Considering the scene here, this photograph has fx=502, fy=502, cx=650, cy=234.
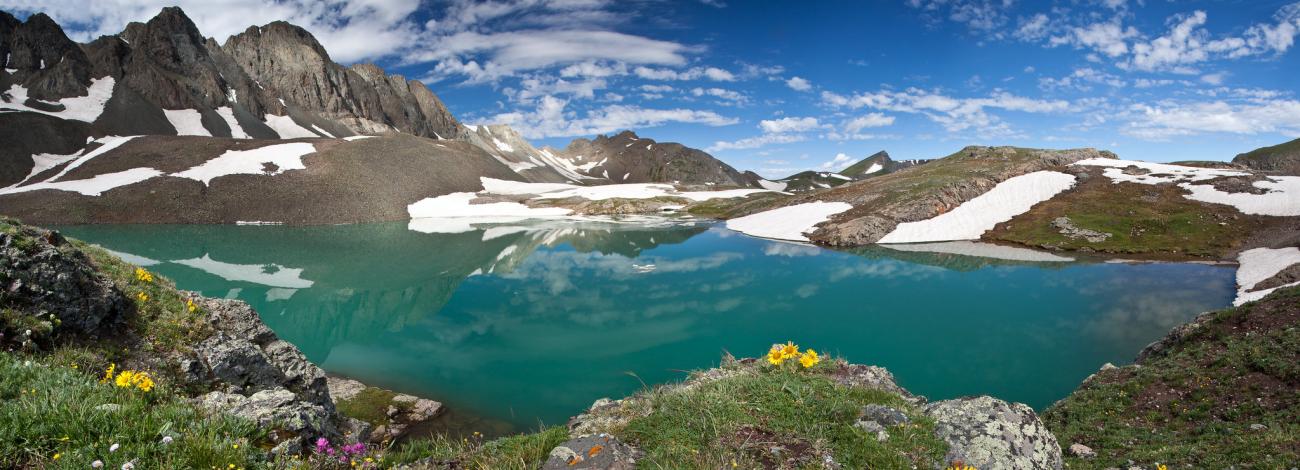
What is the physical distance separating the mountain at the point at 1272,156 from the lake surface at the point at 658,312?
181m

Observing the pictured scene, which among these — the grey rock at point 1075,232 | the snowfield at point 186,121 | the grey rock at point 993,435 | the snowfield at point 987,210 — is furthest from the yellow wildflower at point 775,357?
the snowfield at point 186,121

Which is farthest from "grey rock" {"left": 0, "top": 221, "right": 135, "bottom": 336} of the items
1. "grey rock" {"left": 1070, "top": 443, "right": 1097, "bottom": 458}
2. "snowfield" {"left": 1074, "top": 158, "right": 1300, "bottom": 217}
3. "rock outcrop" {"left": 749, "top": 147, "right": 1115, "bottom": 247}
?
"snowfield" {"left": 1074, "top": 158, "right": 1300, "bottom": 217}

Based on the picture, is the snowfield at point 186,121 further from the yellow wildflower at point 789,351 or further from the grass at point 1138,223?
the grass at point 1138,223

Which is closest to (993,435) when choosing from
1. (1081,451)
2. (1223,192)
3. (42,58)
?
(1081,451)

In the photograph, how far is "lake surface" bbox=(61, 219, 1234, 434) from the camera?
1909 centimetres

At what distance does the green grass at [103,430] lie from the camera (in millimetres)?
3633

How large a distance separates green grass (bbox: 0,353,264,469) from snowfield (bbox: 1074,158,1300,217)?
2981 inches

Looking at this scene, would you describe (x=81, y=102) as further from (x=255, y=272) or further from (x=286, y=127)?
(x=255, y=272)

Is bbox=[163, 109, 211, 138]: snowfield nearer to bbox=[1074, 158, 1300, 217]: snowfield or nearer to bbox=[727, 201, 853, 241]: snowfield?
bbox=[727, 201, 853, 241]: snowfield

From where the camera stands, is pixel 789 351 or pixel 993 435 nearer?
pixel 993 435

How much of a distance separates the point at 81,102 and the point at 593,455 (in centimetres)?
17954

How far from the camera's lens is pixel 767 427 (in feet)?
20.1

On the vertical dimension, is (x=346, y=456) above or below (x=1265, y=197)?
below

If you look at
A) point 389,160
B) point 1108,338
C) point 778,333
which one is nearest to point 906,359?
point 778,333
